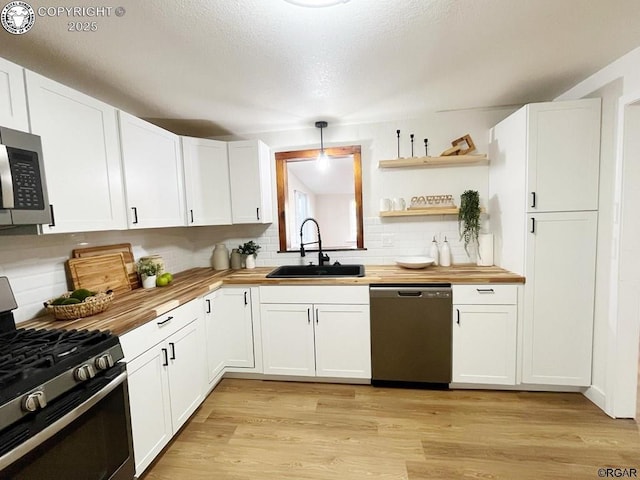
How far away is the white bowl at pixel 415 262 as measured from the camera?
2.56 m

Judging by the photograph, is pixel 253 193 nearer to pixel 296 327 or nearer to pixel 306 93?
pixel 306 93

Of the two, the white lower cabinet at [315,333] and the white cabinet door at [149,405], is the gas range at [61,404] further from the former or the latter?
the white lower cabinet at [315,333]

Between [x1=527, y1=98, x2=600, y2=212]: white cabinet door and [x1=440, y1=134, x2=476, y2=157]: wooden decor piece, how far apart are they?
2.05 ft

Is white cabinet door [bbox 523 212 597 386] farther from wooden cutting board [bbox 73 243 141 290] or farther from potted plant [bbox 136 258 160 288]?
wooden cutting board [bbox 73 243 141 290]

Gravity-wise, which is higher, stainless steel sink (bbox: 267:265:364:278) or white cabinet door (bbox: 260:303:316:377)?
stainless steel sink (bbox: 267:265:364:278)

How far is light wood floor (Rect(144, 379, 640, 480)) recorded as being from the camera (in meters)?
1.62

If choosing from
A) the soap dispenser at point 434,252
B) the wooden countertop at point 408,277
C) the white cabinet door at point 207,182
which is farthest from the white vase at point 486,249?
the white cabinet door at point 207,182

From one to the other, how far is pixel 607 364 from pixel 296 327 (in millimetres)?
2237

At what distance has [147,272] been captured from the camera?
2.34 metres

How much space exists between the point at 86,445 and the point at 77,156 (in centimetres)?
142

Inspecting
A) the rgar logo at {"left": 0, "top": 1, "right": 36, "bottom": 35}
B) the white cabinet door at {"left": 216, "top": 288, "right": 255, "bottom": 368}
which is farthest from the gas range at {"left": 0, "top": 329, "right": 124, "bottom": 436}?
the rgar logo at {"left": 0, "top": 1, "right": 36, "bottom": 35}

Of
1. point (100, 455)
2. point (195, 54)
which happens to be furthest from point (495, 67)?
point (100, 455)

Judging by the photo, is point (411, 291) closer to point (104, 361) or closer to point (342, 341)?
point (342, 341)

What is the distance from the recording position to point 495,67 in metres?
1.88
